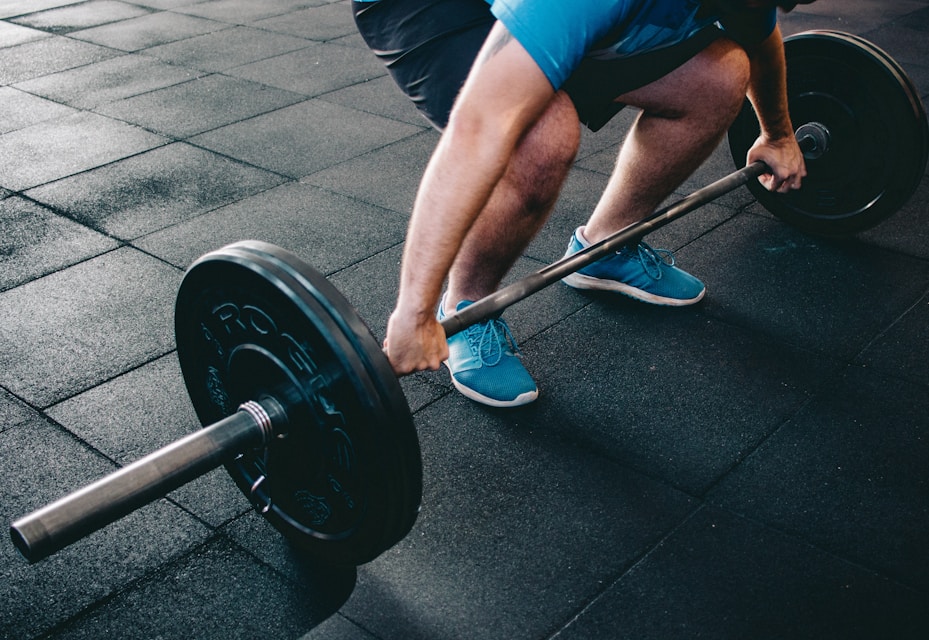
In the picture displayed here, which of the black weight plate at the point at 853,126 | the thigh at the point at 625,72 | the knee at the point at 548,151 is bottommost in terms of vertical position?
the black weight plate at the point at 853,126

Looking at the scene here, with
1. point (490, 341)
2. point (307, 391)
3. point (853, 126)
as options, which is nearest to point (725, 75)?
point (853, 126)

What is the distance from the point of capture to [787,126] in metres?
2.11

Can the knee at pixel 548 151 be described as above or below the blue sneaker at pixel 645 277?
above

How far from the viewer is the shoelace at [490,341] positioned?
6.15ft

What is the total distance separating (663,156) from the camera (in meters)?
2.00

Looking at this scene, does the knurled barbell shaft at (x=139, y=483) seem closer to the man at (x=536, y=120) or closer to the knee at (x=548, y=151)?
the man at (x=536, y=120)

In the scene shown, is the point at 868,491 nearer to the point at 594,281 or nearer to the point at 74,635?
the point at 594,281

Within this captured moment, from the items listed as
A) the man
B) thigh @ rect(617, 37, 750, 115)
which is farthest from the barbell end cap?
thigh @ rect(617, 37, 750, 115)

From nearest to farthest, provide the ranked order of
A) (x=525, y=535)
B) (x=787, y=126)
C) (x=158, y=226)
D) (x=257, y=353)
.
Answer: (x=257, y=353) → (x=525, y=535) → (x=787, y=126) → (x=158, y=226)

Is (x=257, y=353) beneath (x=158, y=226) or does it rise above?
above

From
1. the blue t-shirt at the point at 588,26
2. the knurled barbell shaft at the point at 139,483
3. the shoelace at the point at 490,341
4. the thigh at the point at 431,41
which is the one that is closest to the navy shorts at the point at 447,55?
the thigh at the point at 431,41

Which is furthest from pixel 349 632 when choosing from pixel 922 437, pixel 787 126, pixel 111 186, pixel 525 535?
pixel 111 186

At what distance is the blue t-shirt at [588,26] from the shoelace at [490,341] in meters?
0.59

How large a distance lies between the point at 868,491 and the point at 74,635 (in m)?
1.34
